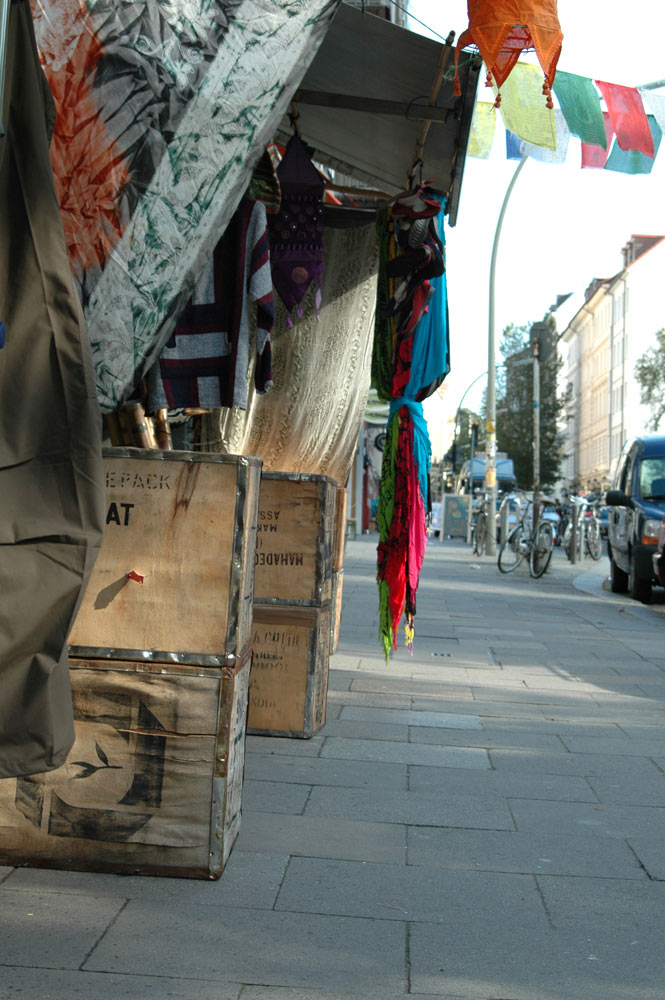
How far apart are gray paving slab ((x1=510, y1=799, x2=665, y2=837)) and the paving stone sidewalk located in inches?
0.5

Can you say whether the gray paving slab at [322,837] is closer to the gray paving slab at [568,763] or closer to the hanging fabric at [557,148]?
the gray paving slab at [568,763]

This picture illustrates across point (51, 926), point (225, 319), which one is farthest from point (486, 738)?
point (51, 926)

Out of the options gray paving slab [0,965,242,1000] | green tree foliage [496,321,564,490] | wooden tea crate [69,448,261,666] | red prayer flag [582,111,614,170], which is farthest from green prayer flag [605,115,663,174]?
green tree foliage [496,321,564,490]

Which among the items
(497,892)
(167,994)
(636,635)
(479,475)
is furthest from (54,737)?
(479,475)

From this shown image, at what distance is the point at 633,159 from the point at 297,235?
2869 millimetres

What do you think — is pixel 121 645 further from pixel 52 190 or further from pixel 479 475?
pixel 479 475

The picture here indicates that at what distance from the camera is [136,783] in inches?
139

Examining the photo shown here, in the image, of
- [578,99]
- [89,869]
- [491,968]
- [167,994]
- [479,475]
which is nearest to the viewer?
[167,994]

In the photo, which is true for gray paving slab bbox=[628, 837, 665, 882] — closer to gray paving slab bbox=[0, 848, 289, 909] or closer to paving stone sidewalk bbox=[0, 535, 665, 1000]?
paving stone sidewalk bbox=[0, 535, 665, 1000]

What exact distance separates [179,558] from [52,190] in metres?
1.24

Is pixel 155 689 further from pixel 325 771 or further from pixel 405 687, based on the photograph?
pixel 405 687

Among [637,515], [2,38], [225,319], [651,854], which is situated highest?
[2,38]

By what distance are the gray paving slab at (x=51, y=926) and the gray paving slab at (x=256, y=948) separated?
4cm

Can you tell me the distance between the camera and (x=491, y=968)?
2.91 m
